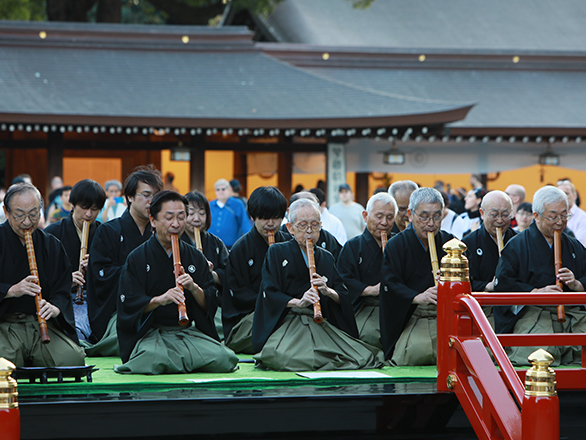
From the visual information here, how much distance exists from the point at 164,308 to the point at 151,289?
0.62 feet

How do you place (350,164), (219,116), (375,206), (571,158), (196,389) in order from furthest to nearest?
(571,158)
(350,164)
(219,116)
(375,206)
(196,389)

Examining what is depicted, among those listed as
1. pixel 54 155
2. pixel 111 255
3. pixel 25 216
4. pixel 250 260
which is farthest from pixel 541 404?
pixel 54 155

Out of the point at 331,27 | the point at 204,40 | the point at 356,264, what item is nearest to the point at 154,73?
the point at 204,40

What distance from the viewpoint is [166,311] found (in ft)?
18.8

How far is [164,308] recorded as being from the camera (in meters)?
5.71

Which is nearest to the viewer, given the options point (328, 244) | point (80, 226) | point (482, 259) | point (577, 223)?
point (482, 259)

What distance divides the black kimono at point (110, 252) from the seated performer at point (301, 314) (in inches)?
60.4

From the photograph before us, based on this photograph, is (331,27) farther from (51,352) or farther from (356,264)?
(51,352)

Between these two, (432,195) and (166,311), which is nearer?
(166,311)

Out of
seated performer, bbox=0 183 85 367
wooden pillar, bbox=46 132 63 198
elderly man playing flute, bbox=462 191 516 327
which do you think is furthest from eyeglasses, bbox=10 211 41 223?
wooden pillar, bbox=46 132 63 198

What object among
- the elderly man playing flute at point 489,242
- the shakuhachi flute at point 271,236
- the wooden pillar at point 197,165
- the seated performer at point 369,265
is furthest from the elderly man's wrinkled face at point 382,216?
the wooden pillar at point 197,165

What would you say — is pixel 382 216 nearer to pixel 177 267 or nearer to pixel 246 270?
pixel 246 270

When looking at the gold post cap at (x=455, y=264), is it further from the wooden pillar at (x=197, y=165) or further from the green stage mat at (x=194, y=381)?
the wooden pillar at (x=197, y=165)

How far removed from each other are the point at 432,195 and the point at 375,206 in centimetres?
73
